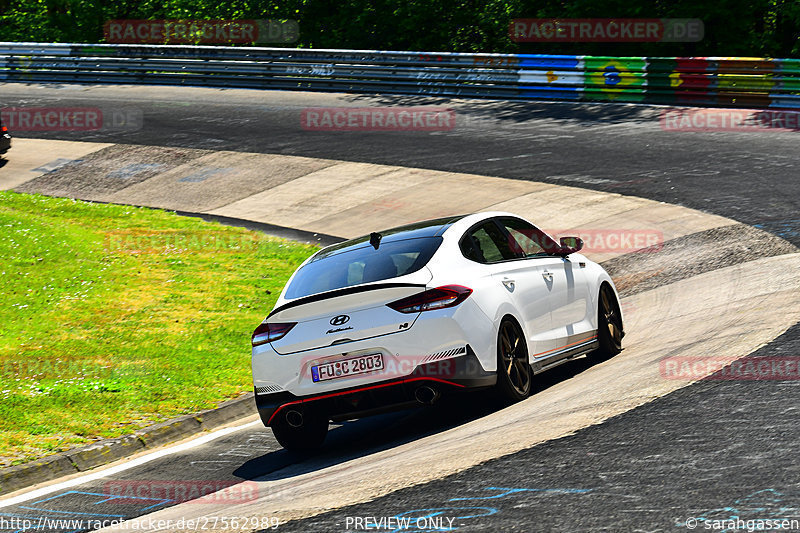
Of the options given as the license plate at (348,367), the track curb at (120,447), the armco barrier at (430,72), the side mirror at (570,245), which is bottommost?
the track curb at (120,447)

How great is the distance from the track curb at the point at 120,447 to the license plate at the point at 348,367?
2.16m

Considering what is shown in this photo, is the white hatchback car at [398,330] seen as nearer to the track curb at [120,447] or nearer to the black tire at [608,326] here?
→ the black tire at [608,326]

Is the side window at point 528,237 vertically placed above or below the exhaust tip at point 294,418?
above

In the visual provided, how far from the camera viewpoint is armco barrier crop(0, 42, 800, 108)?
21.8 meters

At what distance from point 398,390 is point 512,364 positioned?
1.05 metres

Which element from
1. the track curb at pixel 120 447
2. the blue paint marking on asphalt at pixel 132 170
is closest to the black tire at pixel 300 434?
the track curb at pixel 120 447

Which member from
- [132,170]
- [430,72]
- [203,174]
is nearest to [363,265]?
[203,174]

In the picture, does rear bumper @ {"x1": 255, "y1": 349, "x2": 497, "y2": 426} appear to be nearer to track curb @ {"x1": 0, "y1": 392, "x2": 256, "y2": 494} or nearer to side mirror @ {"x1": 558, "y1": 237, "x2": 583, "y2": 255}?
track curb @ {"x1": 0, "y1": 392, "x2": 256, "y2": 494}

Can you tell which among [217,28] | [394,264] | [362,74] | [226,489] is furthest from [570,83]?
[226,489]

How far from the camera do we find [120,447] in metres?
8.58

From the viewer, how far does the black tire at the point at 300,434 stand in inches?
304

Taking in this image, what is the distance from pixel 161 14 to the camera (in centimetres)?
3891

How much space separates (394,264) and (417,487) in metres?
2.22

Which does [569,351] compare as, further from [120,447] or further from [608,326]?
[120,447]
